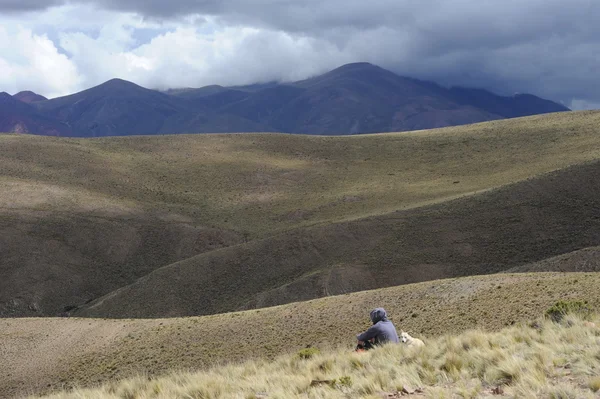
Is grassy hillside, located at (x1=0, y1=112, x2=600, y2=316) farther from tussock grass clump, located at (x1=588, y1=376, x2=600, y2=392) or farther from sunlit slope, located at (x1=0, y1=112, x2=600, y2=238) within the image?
tussock grass clump, located at (x1=588, y1=376, x2=600, y2=392)

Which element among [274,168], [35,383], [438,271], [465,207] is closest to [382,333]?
[35,383]

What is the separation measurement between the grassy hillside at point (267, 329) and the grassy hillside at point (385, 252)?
53.7ft

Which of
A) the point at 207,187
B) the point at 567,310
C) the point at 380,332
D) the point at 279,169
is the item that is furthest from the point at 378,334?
the point at 279,169

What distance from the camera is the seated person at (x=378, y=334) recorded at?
1507 centimetres

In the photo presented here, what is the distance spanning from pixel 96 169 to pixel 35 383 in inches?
2327

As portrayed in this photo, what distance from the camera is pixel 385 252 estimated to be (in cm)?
4628

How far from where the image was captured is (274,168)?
3317 inches

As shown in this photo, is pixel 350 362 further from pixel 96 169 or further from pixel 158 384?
pixel 96 169

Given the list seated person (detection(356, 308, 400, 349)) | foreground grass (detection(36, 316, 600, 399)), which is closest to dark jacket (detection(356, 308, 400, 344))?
seated person (detection(356, 308, 400, 349))

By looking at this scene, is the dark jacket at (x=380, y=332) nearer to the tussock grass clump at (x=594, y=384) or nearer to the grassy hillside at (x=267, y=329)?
the grassy hillside at (x=267, y=329)

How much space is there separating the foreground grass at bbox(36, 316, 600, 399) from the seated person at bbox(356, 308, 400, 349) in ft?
2.86

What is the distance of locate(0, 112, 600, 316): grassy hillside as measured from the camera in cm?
5653

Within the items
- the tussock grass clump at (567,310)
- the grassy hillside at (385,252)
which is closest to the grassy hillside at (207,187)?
the grassy hillside at (385,252)

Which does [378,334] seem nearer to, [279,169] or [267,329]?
[267,329]
